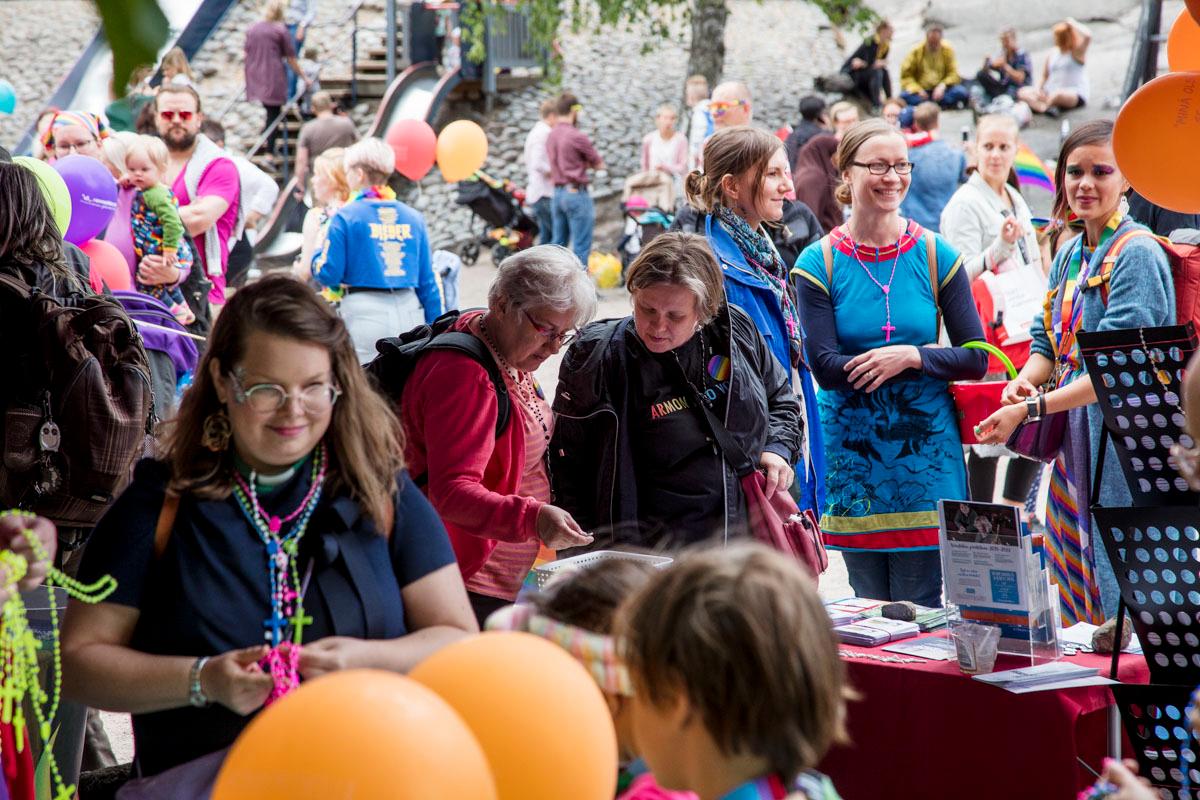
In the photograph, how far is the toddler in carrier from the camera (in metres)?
5.43

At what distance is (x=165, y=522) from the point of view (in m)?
2.07

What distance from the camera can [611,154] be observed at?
18094 mm

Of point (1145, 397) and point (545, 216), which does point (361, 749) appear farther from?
point (545, 216)

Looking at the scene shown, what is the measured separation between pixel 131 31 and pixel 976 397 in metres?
2.92

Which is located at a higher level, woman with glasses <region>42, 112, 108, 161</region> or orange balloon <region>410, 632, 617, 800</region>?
woman with glasses <region>42, 112, 108, 161</region>

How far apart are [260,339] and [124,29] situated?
577 millimetres

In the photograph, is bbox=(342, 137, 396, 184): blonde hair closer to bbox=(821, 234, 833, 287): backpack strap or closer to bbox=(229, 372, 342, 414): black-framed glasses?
bbox=(821, 234, 833, 287): backpack strap

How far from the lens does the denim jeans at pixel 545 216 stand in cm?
1390

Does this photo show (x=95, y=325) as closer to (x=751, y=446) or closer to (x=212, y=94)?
(x=751, y=446)

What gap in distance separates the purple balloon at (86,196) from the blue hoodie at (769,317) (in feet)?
7.79

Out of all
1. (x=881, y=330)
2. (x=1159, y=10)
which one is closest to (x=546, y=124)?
(x=1159, y=10)

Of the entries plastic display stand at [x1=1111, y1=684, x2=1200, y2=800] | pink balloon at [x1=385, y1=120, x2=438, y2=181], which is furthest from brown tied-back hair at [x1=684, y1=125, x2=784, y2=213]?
pink balloon at [x1=385, y1=120, x2=438, y2=181]

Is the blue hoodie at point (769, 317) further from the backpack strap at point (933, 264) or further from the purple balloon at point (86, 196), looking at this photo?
the purple balloon at point (86, 196)

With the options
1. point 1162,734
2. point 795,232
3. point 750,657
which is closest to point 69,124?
point 795,232
